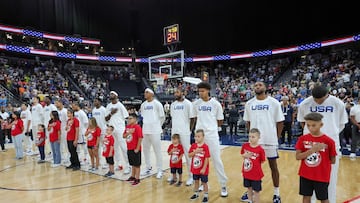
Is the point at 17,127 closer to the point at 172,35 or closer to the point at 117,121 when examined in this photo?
the point at 117,121

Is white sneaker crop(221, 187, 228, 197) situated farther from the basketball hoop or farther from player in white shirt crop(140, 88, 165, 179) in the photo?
the basketball hoop

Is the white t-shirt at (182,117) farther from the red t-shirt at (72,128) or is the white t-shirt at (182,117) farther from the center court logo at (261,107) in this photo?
the red t-shirt at (72,128)

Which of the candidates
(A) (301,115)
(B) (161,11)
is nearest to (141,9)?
(B) (161,11)

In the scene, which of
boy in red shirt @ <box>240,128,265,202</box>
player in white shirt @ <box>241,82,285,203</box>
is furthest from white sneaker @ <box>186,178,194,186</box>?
player in white shirt @ <box>241,82,285,203</box>

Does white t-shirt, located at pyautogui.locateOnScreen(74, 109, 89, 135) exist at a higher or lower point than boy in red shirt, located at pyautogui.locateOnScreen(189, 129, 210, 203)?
higher

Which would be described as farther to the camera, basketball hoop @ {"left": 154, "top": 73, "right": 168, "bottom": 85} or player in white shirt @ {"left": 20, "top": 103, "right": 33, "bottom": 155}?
basketball hoop @ {"left": 154, "top": 73, "right": 168, "bottom": 85}

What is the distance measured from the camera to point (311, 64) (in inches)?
747

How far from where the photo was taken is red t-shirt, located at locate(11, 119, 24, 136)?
295 inches

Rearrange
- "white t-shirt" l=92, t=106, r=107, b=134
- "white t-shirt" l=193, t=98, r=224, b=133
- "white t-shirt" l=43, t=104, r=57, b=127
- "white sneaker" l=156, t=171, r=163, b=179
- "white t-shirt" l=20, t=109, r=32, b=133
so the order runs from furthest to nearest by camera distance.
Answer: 1. "white t-shirt" l=20, t=109, r=32, b=133
2. "white t-shirt" l=43, t=104, r=57, b=127
3. "white t-shirt" l=92, t=106, r=107, b=134
4. "white sneaker" l=156, t=171, r=163, b=179
5. "white t-shirt" l=193, t=98, r=224, b=133

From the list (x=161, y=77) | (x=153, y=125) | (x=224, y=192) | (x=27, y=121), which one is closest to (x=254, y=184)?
(x=224, y=192)

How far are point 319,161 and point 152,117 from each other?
325cm

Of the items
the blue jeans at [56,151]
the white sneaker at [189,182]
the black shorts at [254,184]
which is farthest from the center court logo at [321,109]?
the blue jeans at [56,151]

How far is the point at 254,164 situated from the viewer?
11.3 ft

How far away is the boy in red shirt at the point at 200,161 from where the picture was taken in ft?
12.9
